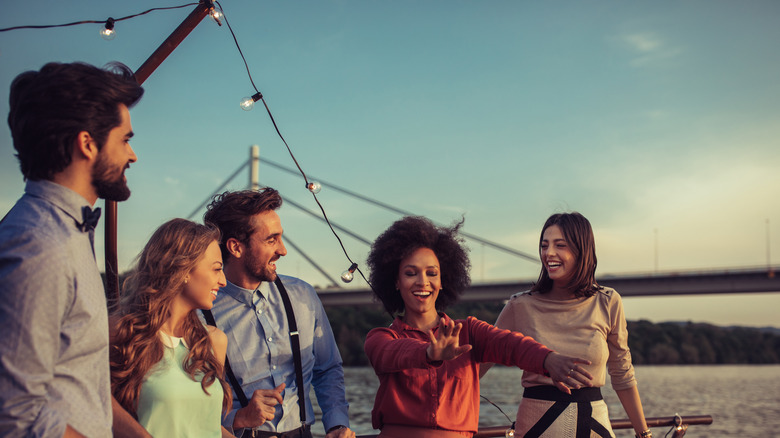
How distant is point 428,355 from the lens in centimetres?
234

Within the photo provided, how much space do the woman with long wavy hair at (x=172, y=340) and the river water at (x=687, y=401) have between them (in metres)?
15.2

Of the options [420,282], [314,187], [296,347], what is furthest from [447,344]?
[314,187]

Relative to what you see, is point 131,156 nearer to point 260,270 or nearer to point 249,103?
point 260,270

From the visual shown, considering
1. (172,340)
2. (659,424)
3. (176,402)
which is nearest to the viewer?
(176,402)

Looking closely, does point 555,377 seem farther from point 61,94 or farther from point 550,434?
point 61,94

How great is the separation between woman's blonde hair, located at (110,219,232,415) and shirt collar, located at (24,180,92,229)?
2.41ft

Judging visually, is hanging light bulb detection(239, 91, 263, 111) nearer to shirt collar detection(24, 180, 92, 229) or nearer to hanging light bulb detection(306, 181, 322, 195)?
hanging light bulb detection(306, 181, 322, 195)

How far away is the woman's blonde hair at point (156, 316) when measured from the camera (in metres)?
2.20

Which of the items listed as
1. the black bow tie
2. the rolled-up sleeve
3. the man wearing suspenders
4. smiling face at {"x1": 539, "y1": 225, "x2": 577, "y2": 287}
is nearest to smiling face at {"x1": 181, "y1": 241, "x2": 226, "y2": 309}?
the man wearing suspenders

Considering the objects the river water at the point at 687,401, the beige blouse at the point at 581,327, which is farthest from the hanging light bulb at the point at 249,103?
the river water at the point at 687,401

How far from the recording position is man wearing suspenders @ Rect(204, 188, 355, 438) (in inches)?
108

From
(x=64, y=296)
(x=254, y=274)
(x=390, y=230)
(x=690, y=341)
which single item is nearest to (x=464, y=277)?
(x=390, y=230)

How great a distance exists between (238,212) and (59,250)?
4.94 feet

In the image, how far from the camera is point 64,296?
1.52 m
